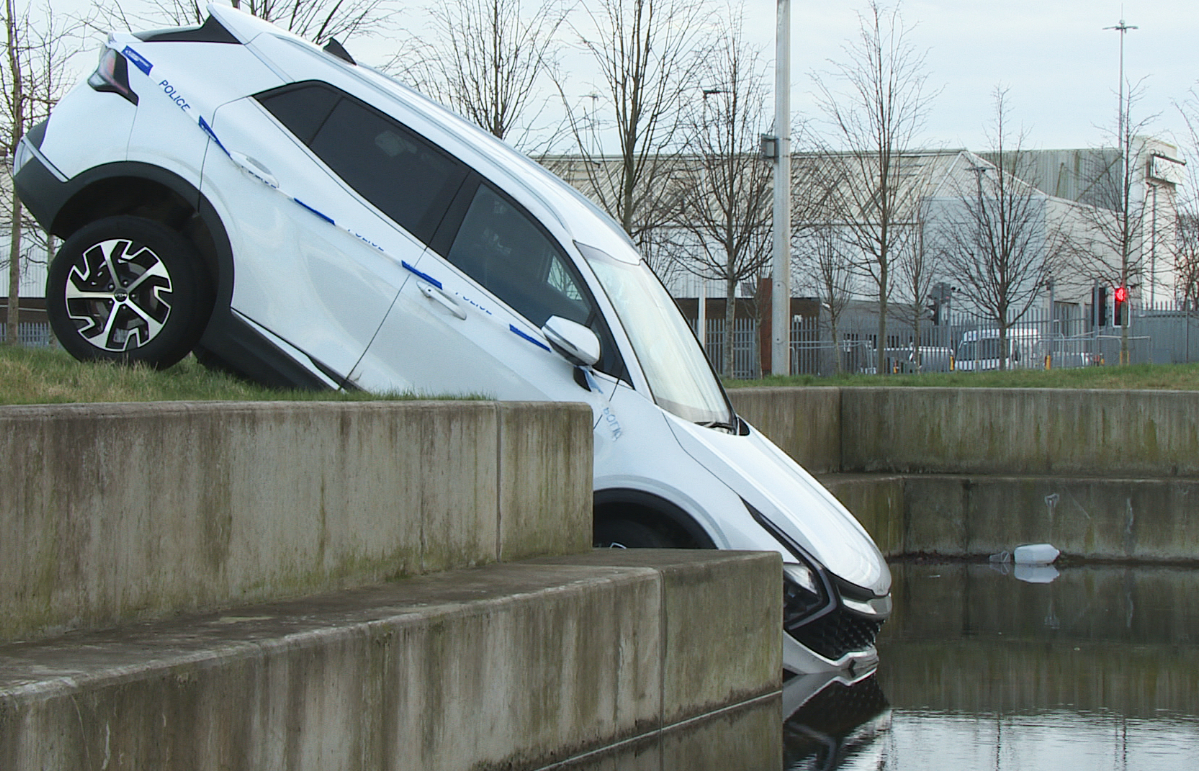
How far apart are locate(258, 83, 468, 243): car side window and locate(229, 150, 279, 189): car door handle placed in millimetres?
306

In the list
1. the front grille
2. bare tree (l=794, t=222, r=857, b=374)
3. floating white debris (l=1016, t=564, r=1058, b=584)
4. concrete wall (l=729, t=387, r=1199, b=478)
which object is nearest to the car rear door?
the front grille

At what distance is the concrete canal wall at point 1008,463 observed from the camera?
542 inches

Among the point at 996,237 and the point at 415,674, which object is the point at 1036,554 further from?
the point at 996,237

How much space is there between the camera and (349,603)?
5211 mm

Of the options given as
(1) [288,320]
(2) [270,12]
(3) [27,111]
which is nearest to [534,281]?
(1) [288,320]

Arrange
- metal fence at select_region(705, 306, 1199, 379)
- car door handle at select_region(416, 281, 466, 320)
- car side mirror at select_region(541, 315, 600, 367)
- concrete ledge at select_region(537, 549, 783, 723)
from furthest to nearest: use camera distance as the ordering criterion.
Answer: metal fence at select_region(705, 306, 1199, 379), car door handle at select_region(416, 281, 466, 320), car side mirror at select_region(541, 315, 600, 367), concrete ledge at select_region(537, 549, 783, 723)

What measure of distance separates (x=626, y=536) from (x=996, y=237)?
104 ft

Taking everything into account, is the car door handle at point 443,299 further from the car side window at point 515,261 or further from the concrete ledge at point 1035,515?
the concrete ledge at point 1035,515

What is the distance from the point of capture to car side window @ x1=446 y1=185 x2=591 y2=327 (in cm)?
777

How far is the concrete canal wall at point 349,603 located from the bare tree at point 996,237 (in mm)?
28001

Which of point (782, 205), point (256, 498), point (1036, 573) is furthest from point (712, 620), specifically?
point (782, 205)

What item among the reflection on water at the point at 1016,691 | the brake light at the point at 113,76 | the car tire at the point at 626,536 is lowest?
the reflection on water at the point at 1016,691

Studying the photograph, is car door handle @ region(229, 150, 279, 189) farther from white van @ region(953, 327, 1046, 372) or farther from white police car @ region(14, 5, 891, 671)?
white van @ region(953, 327, 1046, 372)

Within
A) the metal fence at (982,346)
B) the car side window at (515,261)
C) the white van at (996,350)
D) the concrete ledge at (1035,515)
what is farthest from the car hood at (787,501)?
the white van at (996,350)
